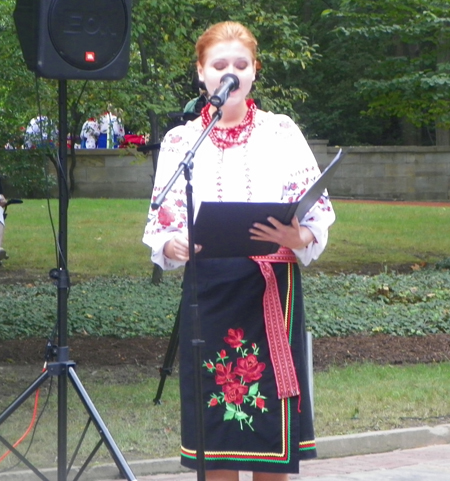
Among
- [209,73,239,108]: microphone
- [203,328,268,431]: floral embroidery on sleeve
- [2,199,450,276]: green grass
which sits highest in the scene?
[209,73,239,108]: microphone

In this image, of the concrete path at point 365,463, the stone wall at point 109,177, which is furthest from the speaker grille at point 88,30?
the stone wall at point 109,177

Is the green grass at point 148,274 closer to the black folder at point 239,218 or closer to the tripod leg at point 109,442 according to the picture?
the tripod leg at point 109,442

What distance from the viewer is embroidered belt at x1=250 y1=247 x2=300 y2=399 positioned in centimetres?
375

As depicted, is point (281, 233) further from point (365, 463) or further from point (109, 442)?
point (365, 463)

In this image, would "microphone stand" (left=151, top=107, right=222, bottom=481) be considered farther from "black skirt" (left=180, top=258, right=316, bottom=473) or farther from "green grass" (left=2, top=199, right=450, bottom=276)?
"green grass" (left=2, top=199, right=450, bottom=276)

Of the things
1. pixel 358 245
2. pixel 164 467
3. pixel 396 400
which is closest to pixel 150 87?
pixel 396 400

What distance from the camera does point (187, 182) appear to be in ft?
11.1

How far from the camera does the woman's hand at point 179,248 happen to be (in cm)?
363

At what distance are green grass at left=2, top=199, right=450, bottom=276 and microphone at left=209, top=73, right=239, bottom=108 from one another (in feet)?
33.4

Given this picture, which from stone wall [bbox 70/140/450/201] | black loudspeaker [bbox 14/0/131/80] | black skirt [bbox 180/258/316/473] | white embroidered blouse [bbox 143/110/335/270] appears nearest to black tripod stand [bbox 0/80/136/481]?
black loudspeaker [bbox 14/0/131/80]

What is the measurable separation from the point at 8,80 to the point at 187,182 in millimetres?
6744

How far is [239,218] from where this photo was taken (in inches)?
138

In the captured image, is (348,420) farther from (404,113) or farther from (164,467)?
(404,113)

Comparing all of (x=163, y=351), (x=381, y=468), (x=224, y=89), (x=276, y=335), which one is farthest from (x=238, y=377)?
(x=163, y=351)
